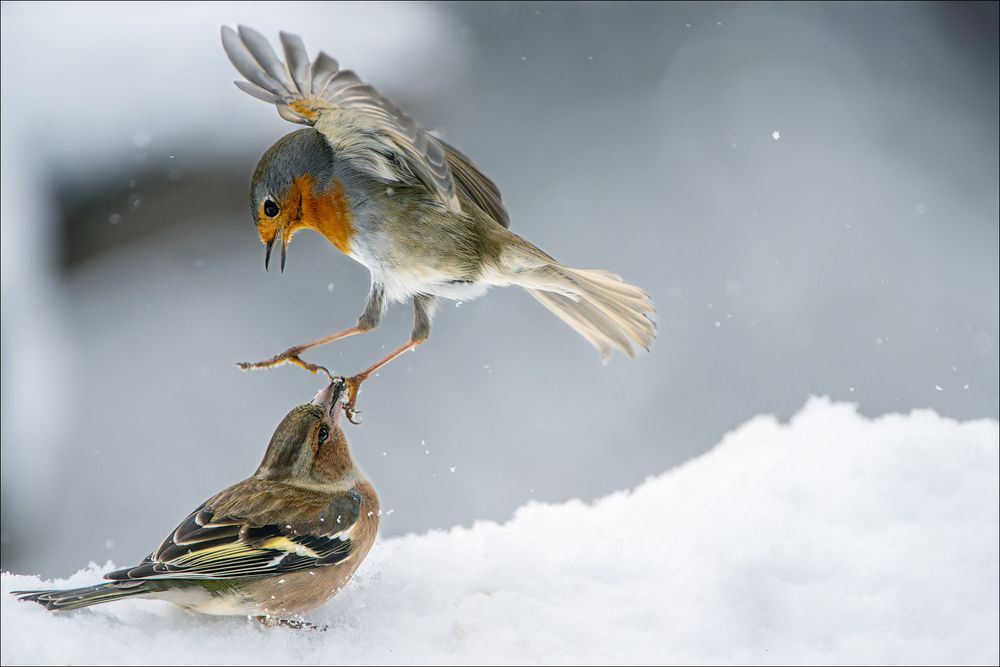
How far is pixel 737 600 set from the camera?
9.70 ft

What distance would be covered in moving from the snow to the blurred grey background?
2.01 meters

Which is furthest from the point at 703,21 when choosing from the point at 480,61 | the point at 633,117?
the point at 480,61

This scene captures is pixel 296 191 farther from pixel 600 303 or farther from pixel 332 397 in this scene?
pixel 600 303

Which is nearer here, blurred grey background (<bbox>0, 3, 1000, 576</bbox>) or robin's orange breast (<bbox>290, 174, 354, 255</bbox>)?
robin's orange breast (<bbox>290, 174, 354, 255</bbox>)

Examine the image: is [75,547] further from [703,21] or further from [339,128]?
[703,21]

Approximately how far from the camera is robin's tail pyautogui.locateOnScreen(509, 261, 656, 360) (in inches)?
135

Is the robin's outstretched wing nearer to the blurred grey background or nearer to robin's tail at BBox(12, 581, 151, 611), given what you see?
robin's tail at BBox(12, 581, 151, 611)

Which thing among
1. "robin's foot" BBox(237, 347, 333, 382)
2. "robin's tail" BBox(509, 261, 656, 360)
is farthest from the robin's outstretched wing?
"robin's tail" BBox(509, 261, 656, 360)

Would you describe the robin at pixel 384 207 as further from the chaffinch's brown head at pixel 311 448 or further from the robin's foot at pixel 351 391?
the chaffinch's brown head at pixel 311 448

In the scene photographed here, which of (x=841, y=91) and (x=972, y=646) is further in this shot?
(x=841, y=91)

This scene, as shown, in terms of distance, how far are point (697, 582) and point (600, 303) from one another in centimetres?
105

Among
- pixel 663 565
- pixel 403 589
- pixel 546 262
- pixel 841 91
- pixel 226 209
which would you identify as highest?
pixel 841 91

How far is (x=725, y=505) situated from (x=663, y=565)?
459 millimetres

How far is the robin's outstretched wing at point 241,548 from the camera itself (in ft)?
7.80
